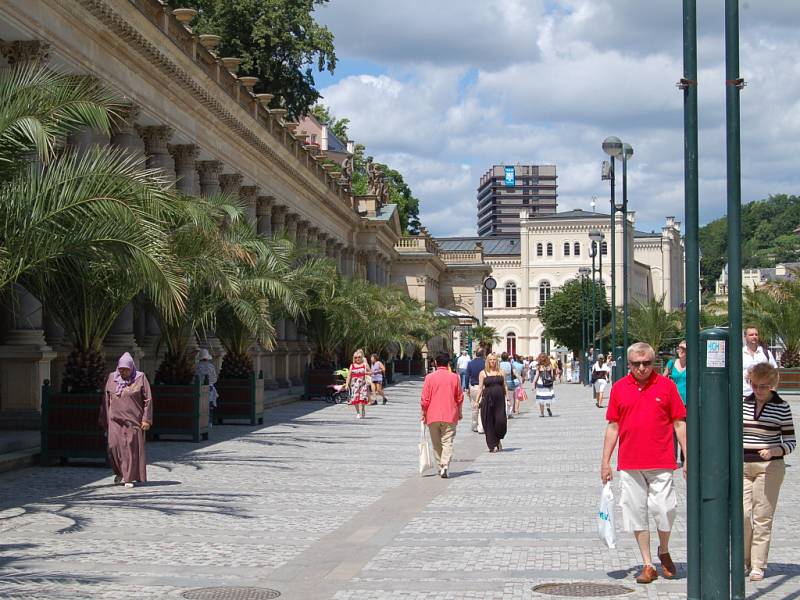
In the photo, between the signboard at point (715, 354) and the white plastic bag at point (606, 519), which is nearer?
the signboard at point (715, 354)

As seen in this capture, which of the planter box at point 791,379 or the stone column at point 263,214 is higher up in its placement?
the stone column at point 263,214

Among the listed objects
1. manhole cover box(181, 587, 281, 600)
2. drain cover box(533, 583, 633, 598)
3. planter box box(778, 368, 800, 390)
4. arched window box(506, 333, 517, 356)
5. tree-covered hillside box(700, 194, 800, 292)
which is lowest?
manhole cover box(181, 587, 281, 600)

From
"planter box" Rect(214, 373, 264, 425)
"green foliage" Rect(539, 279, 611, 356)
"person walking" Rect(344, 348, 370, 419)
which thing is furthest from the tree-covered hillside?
"planter box" Rect(214, 373, 264, 425)

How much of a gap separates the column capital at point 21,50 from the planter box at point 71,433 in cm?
703

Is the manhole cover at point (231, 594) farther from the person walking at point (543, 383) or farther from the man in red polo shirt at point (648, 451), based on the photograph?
the person walking at point (543, 383)

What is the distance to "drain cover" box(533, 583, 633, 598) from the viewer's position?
9.31m

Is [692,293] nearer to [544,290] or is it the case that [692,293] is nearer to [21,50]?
[21,50]

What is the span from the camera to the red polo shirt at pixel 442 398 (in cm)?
1809

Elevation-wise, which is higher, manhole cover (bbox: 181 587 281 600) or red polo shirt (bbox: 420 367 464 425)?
red polo shirt (bbox: 420 367 464 425)

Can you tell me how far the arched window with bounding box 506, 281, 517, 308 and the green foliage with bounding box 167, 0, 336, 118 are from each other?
93.9 metres

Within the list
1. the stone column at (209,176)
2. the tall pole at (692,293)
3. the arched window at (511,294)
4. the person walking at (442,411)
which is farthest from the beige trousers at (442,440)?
the arched window at (511,294)

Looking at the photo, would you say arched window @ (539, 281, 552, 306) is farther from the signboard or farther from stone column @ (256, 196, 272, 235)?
the signboard

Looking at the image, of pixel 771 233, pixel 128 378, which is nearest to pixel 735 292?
pixel 128 378

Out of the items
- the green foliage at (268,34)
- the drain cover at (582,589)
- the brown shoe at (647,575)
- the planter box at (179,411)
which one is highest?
the green foliage at (268,34)
